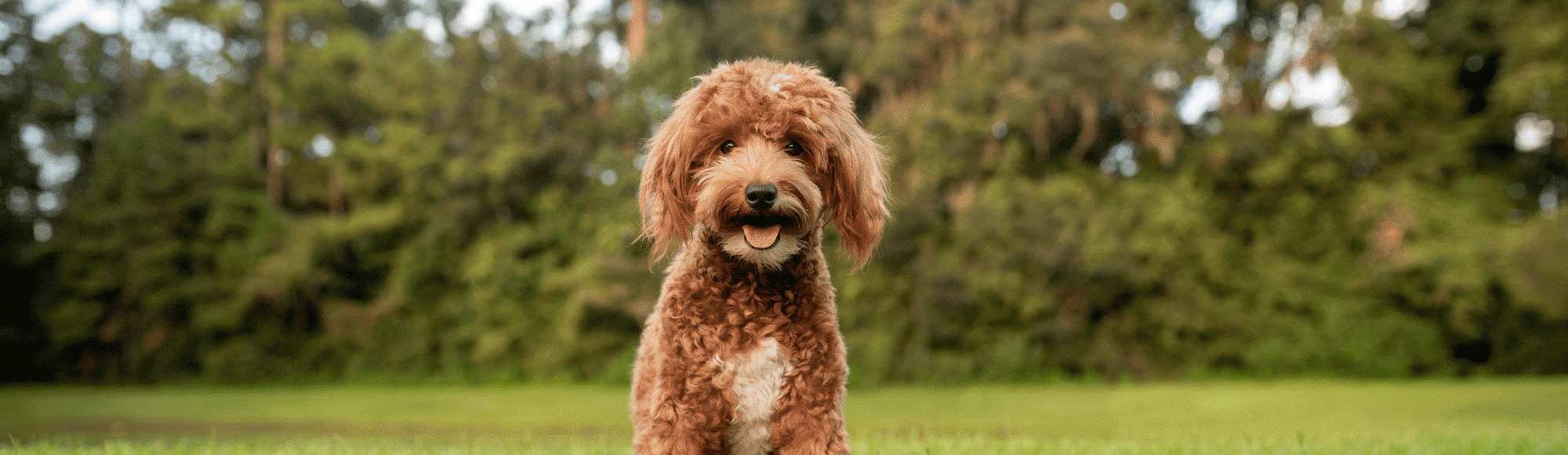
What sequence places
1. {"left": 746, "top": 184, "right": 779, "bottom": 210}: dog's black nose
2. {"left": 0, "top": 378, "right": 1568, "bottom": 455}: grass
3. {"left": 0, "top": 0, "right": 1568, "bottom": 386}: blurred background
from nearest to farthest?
{"left": 746, "top": 184, "right": 779, "bottom": 210}: dog's black nose
{"left": 0, "top": 378, "right": 1568, "bottom": 455}: grass
{"left": 0, "top": 0, "right": 1568, "bottom": 386}: blurred background

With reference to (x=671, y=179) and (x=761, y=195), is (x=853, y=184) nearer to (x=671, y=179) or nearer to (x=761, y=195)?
(x=761, y=195)

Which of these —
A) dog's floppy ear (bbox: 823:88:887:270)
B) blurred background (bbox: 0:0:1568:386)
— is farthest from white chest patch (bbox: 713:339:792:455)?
blurred background (bbox: 0:0:1568:386)

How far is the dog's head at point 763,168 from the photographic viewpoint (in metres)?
2.54

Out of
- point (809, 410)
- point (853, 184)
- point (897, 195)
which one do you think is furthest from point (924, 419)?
point (853, 184)

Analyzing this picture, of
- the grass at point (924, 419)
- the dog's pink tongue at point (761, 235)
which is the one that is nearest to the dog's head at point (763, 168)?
the dog's pink tongue at point (761, 235)

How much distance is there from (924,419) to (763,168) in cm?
947

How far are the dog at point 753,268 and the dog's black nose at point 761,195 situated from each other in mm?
80

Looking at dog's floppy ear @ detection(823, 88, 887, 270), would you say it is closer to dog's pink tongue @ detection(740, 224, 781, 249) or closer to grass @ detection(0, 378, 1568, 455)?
dog's pink tongue @ detection(740, 224, 781, 249)

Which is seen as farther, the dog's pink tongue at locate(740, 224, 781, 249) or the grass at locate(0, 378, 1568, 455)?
the grass at locate(0, 378, 1568, 455)

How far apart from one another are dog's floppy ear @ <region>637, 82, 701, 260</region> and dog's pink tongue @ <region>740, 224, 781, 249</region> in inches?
9.5

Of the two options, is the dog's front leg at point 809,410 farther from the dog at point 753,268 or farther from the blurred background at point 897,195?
the blurred background at point 897,195

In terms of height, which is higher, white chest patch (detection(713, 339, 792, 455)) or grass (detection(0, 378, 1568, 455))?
white chest patch (detection(713, 339, 792, 455))

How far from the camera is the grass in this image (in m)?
5.74

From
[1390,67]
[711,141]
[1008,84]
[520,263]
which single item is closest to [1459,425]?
[711,141]
